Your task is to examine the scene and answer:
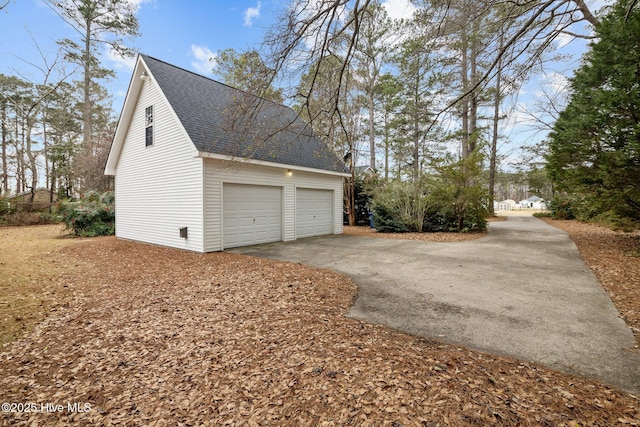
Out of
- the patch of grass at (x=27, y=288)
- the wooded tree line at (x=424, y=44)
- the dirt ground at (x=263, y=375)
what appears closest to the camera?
the dirt ground at (x=263, y=375)

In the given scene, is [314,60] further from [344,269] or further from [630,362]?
[630,362]

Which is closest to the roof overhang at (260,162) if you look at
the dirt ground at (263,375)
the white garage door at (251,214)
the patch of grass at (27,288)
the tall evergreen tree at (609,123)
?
the white garage door at (251,214)

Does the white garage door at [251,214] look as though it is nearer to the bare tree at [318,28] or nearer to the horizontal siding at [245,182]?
the horizontal siding at [245,182]

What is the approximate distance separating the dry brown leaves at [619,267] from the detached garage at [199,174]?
5.71 meters

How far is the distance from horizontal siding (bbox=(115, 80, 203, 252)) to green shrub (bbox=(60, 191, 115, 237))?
182 cm

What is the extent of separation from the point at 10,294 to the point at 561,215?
23.7m

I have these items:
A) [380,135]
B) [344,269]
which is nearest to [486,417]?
[344,269]

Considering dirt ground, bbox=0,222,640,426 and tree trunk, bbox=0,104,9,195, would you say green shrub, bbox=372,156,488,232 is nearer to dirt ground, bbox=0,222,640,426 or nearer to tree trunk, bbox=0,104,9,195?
dirt ground, bbox=0,222,640,426

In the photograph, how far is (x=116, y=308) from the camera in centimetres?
380

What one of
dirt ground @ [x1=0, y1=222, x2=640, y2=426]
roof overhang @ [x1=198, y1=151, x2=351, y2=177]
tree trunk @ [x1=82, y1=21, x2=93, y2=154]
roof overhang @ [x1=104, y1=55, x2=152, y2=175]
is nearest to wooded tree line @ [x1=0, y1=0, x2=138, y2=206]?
tree trunk @ [x1=82, y1=21, x2=93, y2=154]

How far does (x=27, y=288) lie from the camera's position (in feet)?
15.0

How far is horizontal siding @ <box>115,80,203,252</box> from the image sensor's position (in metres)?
7.71

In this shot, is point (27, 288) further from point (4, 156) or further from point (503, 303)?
point (4, 156)

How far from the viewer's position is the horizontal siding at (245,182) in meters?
7.54
